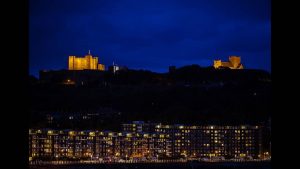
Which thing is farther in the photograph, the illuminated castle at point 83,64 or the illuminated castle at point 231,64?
the illuminated castle at point 83,64

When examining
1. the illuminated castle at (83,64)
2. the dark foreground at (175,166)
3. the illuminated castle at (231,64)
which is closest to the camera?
the dark foreground at (175,166)

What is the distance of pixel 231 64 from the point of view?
14664 mm

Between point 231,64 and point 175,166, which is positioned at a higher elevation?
point 231,64

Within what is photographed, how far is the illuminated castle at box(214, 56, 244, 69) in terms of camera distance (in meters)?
14.3

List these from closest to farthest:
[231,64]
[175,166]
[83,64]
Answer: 1. [175,166]
2. [231,64]
3. [83,64]

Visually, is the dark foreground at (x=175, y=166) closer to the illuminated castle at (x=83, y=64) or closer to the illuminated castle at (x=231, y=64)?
the illuminated castle at (x=231, y=64)

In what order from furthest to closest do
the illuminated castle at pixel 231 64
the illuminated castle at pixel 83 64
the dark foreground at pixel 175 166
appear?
the illuminated castle at pixel 83 64 < the illuminated castle at pixel 231 64 < the dark foreground at pixel 175 166

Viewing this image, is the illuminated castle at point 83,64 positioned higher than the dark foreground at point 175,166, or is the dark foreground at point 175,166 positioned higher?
the illuminated castle at point 83,64

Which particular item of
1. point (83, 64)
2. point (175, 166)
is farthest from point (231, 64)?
point (83, 64)

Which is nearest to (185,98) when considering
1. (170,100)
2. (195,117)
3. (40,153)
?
(170,100)

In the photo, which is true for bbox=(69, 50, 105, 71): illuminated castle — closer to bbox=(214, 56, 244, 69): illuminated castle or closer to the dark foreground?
bbox=(214, 56, 244, 69): illuminated castle

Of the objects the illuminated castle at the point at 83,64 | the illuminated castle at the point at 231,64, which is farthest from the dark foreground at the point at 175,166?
the illuminated castle at the point at 83,64

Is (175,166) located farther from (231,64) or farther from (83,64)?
(83,64)

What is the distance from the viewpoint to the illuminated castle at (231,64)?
14.3 metres
